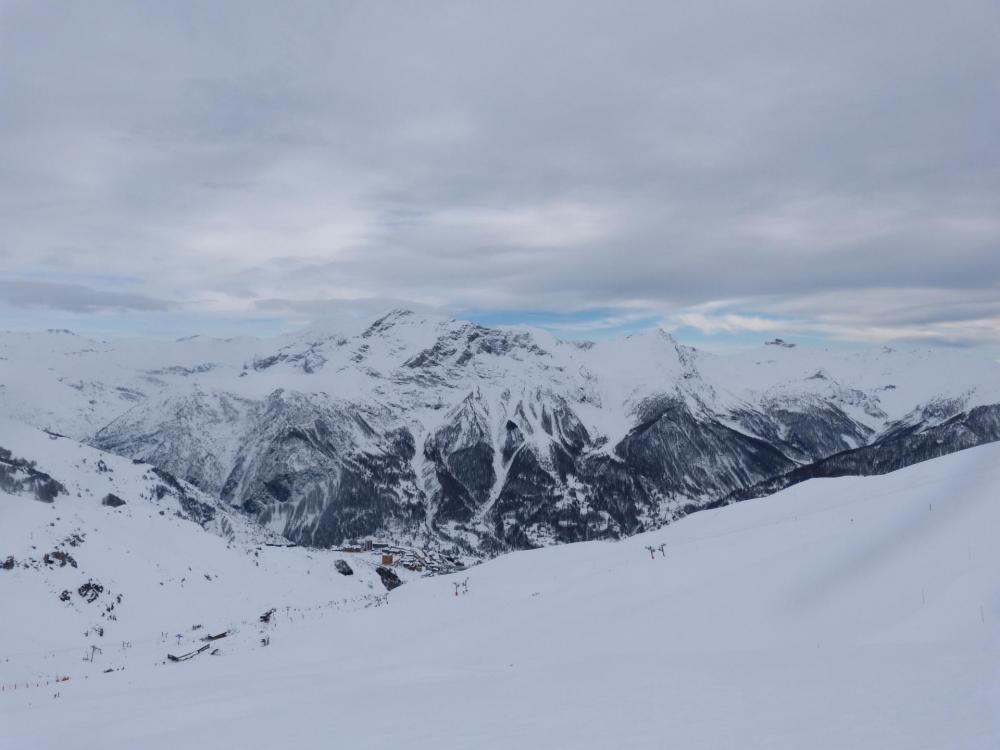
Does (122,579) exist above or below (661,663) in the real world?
below

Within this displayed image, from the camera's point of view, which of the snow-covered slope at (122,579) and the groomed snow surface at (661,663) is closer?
the groomed snow surface at (661,663)

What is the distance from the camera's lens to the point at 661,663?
16.0 metres

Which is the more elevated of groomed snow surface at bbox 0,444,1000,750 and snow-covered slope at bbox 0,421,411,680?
groomed snow surface at bbox 0,444,1000,750

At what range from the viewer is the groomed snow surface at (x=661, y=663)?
1104 centimetres

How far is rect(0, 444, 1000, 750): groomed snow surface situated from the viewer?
1104 cm

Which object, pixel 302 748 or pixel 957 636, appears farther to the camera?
pixel 957 636

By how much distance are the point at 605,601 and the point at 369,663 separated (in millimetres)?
8979

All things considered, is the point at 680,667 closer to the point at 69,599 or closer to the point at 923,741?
the point at 923,741

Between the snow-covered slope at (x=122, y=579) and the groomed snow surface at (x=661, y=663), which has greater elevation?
the groomed snow surface at (x=661, y=663)

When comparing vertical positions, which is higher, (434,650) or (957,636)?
(957,636)

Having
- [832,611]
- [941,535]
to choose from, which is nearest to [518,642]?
[832,611]

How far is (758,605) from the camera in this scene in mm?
19516

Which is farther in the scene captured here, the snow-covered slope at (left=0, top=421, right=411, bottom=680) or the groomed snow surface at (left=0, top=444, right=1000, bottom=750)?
the snow-covered slope at (left=0, top=421, right=411, bottom=680)

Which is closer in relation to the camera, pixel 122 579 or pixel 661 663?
pixel 661 663
